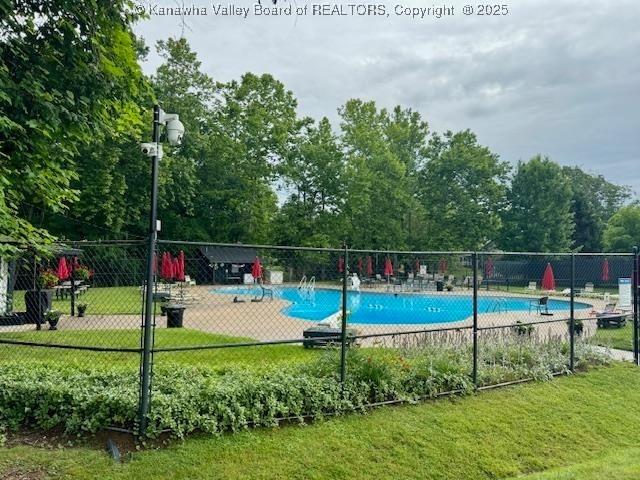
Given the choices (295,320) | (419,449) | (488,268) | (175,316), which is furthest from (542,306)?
(419,449)

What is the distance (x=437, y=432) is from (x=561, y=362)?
131 inches

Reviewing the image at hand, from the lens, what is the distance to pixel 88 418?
13.2ft

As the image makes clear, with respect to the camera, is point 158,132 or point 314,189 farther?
point 314,189

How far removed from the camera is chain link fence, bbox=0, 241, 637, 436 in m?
5.41

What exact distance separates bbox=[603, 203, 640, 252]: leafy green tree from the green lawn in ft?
116

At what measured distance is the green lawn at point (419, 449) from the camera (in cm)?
357

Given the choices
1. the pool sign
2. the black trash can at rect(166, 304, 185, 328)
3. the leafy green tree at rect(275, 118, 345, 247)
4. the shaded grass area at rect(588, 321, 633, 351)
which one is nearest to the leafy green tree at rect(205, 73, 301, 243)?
the leafy green tree at rect(275, 118, 345, 247)

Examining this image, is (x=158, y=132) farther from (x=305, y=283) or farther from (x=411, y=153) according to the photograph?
(x=411, y=153)

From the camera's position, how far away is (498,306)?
1544cm

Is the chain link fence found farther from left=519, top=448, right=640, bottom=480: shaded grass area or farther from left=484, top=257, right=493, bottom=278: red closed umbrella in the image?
left=519, top=448, right=640, bottom=480: shaded grass area

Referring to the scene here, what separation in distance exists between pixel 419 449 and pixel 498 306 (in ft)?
40.4

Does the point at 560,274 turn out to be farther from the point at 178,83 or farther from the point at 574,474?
the point at 178,83

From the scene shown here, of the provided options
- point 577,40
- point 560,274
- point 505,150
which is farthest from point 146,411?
point 505,150

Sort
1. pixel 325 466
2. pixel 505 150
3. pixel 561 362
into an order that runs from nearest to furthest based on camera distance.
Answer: pixel 325 466, pixel 561 362, pixel 505 150
